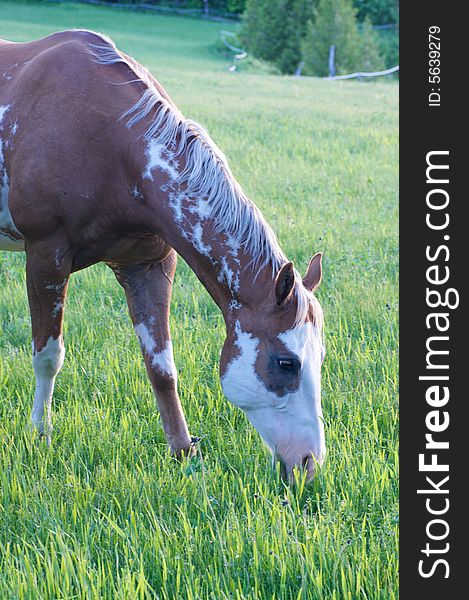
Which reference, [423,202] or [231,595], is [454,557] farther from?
[423,202]

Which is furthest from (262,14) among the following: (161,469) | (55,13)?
(161,469)

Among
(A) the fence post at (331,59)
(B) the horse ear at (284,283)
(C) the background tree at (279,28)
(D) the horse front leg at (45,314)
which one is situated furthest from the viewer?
(C) the background tree at (279,28)

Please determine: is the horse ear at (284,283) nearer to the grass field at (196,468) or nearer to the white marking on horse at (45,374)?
the grass field at (196,468)

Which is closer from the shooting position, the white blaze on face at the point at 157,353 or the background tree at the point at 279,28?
the white blaze on face at the point at 157,353

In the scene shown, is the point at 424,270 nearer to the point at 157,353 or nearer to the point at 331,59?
the point at 157,353

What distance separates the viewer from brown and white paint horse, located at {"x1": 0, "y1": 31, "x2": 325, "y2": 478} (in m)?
2.94

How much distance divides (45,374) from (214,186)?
4.36ft

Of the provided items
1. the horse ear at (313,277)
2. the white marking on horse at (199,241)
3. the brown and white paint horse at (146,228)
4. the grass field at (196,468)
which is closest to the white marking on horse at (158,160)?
the brown and white paint horse at (146,228)

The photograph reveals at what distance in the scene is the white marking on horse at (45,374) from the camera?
3.64m

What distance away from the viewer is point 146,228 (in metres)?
3.36

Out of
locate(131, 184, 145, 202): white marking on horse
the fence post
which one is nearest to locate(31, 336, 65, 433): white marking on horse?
locate(131, 184, 145, 202): white marking on horse

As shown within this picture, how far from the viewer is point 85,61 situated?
347 cm

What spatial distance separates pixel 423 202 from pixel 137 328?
1.51m

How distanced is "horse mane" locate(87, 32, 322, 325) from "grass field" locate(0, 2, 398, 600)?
0.75m
